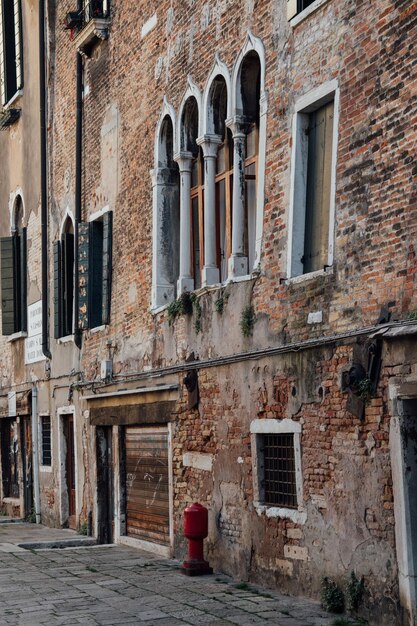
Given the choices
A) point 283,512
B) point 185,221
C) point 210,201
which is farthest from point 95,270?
point 283,512

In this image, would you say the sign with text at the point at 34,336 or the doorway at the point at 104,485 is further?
the sign with text at the point at 34,336

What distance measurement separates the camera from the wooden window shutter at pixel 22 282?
19.7m

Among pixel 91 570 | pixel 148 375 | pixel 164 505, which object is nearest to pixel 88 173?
pixel 148 375

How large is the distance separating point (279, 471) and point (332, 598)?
1.61 m

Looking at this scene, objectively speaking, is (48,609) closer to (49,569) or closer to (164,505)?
(49,569)

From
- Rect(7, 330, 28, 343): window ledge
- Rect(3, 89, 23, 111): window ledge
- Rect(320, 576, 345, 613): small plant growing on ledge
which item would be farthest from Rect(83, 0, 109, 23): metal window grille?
Rect(320, 576, 345, 613): small plant growing on ledge

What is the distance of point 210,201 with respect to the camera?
1229 centimetres

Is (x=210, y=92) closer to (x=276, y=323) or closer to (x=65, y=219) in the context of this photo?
(x=276, y=323)

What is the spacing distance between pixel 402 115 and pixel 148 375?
619 cm

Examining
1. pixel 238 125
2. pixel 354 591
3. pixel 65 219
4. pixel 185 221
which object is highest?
pixel 65 219

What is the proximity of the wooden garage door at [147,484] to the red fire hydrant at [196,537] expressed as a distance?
6.13 feet

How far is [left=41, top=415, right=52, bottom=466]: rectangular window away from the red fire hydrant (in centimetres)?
733

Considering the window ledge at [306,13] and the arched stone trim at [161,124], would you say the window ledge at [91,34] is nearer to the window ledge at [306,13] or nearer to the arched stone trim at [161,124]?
the arched stone trim at [161,124]

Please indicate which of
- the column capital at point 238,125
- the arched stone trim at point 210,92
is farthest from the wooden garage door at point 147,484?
the column capital at point 238,125
